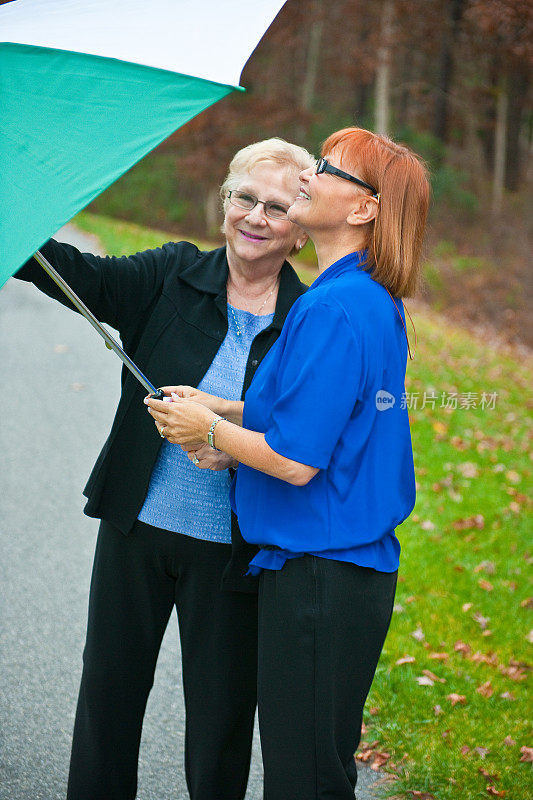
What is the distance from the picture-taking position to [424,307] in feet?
68.8

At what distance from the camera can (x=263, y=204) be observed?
2.74 metres

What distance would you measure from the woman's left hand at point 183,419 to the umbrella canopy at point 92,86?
0.61 meters

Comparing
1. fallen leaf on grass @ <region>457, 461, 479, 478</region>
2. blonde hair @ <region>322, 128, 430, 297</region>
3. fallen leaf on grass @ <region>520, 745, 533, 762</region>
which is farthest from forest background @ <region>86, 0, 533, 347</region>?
blonde hair @ <region>322, 128, 430, 297</region>

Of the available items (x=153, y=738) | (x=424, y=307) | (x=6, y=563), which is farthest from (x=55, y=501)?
(x=424, y=307)

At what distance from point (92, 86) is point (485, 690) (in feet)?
11.4

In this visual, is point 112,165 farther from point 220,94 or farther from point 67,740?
point 67,740

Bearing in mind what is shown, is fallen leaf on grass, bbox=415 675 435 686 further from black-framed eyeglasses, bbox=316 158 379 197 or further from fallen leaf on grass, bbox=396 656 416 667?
black-framed eyeglasses, bbox=316 158 379 197

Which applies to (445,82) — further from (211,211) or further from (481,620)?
(481,620)

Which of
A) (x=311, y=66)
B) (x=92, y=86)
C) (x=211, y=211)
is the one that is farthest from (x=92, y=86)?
(x=311, y=66)

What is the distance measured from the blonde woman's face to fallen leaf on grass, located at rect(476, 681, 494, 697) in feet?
8.64

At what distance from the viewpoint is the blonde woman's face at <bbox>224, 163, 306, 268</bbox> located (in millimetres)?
2729

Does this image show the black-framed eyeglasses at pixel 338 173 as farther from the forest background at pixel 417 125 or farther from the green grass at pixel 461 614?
the forest background at pixel 417 125

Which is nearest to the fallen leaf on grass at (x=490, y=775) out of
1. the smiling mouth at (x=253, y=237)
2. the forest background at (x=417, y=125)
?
the smiling mouth at (x=253, y=237)

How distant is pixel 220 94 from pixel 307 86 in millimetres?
32433
